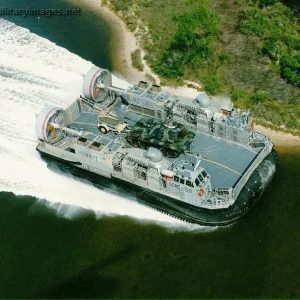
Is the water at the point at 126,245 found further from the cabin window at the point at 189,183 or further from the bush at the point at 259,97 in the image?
the bush at the point at 259,97

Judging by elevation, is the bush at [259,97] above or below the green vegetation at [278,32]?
below

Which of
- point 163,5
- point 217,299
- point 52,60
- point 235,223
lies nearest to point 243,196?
point 235,223

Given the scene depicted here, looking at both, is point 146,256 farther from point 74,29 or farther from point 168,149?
point 74,29

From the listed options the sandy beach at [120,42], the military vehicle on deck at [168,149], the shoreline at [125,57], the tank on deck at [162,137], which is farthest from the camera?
the sandy beach at [120,42]

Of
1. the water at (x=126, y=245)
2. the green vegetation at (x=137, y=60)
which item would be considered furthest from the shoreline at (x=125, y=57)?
the water at (x=126, y=245)

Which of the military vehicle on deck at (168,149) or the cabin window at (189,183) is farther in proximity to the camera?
the military vehicle on deck at (168,149)

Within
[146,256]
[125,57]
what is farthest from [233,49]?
[146,256]

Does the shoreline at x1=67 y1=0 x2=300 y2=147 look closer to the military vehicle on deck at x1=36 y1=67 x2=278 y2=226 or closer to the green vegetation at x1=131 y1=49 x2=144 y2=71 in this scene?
the green vegetation at x1=131 y1=49 x2=144 y2=71
